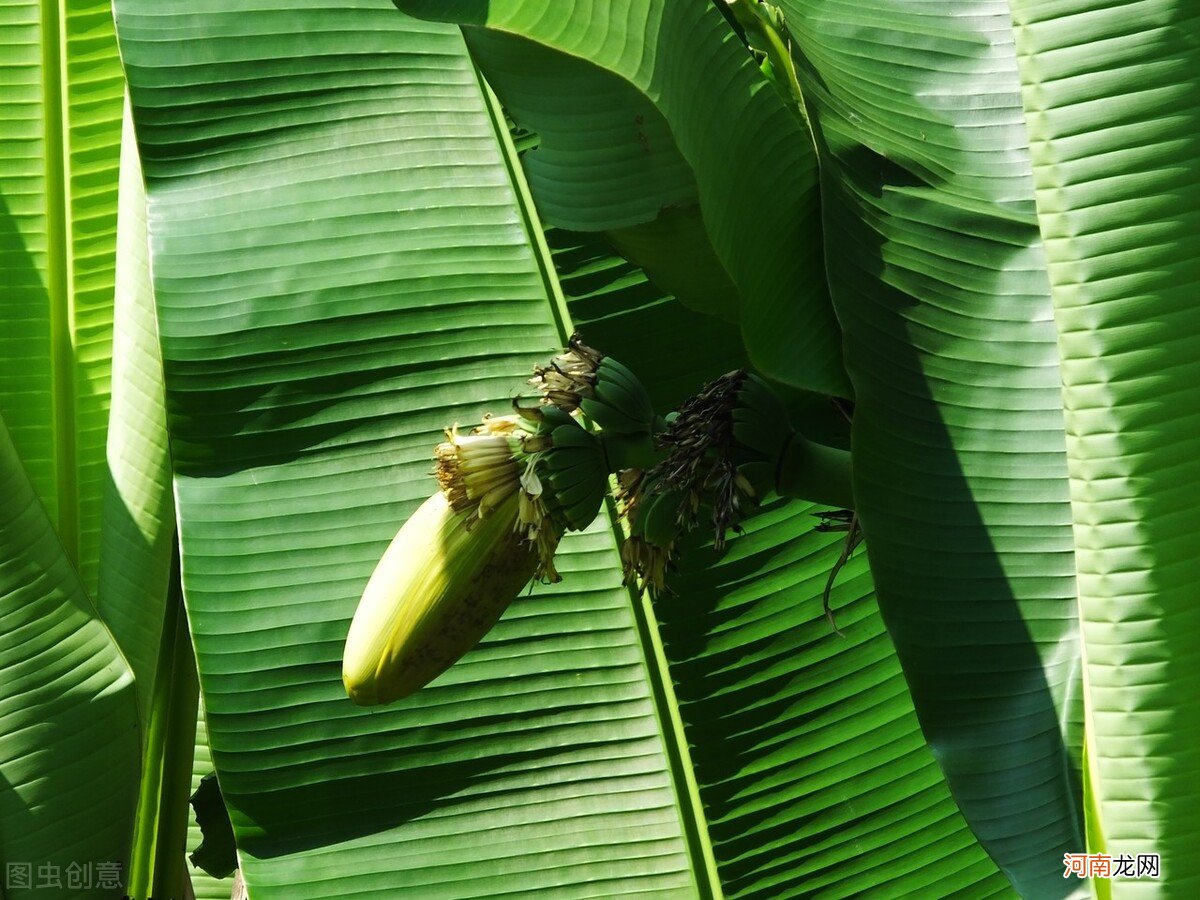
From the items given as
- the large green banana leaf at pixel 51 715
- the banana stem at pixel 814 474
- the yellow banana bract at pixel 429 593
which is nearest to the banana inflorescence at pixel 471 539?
the yellow banana bract at pixel 429 593

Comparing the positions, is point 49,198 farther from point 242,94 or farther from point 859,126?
point 859,126

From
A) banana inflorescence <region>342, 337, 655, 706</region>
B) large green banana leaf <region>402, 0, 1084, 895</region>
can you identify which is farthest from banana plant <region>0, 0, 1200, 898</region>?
banana inflorescence <region>342, 337, 655, 706</region>

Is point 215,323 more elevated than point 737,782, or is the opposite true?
point 215,323

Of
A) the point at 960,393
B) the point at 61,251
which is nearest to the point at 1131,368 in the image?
the point at 960,393

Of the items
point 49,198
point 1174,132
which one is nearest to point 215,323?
point 49,198

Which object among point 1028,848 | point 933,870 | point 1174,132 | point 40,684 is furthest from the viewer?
point 40,684

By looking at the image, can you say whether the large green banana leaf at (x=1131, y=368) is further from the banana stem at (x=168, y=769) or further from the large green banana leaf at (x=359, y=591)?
the banana stem at (x=168, y=769)

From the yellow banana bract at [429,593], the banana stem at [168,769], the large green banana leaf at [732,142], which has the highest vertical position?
the large green banana leaf at [732,142]
